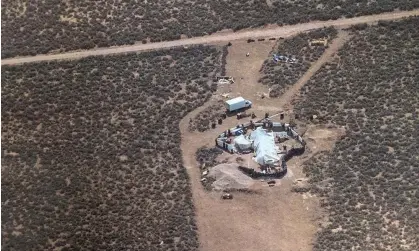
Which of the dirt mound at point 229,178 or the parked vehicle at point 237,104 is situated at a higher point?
the parked vehicle at point 237,104

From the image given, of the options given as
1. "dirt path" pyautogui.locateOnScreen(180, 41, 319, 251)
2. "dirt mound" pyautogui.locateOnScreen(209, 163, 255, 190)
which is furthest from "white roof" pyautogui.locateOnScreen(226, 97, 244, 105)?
"dirt mound" pyautogui.locateOnScreen(209, 163, 255, 190)

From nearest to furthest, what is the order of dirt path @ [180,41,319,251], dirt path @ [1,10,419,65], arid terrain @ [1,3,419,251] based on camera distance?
dirt path @ [180,41,319,251] → arid terrain @ [1,3,419,251] → dirt path @ [1,10,419,65]

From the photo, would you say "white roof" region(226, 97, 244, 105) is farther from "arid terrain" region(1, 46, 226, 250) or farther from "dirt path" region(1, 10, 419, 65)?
"dirt path" region(1, 10, 419, 65)

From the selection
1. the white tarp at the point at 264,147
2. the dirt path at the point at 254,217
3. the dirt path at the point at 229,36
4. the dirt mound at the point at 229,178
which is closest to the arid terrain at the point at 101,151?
the dirt path at the point at 254,217

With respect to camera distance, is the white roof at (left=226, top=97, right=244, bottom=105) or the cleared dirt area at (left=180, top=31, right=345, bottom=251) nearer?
the cleared dirt area at (left=180, top=31, right=345, bottom=251)

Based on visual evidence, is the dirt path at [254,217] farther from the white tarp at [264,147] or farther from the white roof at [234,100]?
the white roof at [234,100]

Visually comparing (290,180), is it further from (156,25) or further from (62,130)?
(156,25)

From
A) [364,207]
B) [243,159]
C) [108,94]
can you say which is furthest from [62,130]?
[364,207]
